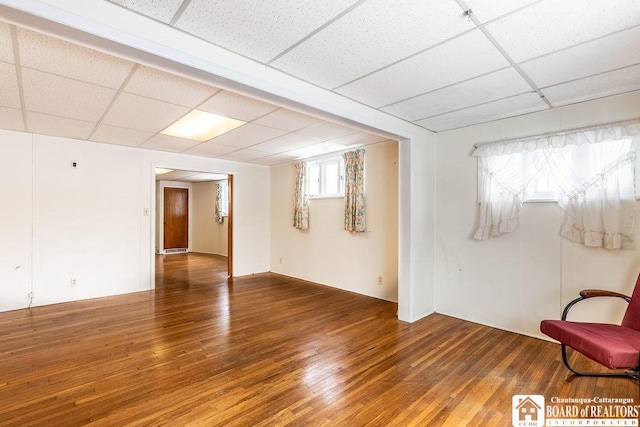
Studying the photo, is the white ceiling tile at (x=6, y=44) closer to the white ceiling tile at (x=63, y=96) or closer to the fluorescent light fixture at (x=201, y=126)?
the white ceiling tile at (x=63, y=96)

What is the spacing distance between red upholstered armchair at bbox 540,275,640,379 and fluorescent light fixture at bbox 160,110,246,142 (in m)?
3.48

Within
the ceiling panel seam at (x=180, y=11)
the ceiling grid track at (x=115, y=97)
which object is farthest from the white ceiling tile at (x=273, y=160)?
the ceiling panel seam at (x=180, y=11)

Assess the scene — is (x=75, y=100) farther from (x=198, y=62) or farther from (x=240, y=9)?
(x=240, y=9)

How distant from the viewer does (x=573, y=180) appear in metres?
2.88

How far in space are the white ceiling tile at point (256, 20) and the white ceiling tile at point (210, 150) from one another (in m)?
2.86

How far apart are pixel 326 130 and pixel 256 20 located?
213cm

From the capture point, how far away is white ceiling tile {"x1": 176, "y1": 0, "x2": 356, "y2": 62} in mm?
1566

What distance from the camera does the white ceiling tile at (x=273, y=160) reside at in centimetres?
546

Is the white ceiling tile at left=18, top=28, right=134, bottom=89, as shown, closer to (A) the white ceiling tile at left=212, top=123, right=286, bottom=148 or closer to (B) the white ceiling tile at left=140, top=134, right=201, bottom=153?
(A) the white ceiling tile at left=212, top=123, right=286, bottom=148

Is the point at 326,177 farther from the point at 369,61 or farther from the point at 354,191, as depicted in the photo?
the point at 369,61

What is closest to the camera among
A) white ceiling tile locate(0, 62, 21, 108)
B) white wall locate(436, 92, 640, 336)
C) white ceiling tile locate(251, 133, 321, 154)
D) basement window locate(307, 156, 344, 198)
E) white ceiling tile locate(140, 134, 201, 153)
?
white ceiling tile locate(0, 62, 21, 108)

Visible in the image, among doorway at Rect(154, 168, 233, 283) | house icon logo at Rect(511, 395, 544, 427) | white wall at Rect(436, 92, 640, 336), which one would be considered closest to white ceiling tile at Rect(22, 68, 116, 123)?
white wall at Rect(436, 92, 640, 336)

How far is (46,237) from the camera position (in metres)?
4.17

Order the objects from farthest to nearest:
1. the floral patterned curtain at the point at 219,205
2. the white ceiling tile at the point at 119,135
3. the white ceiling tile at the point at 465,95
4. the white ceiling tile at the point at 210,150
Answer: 1. the floral patterned curtain at the point at 219,205
2. the white ceiling tile at the point at 210,150
3. the white ceiling tile at the point at 119,135
4. the white ceiling tile at the point at 465,95
